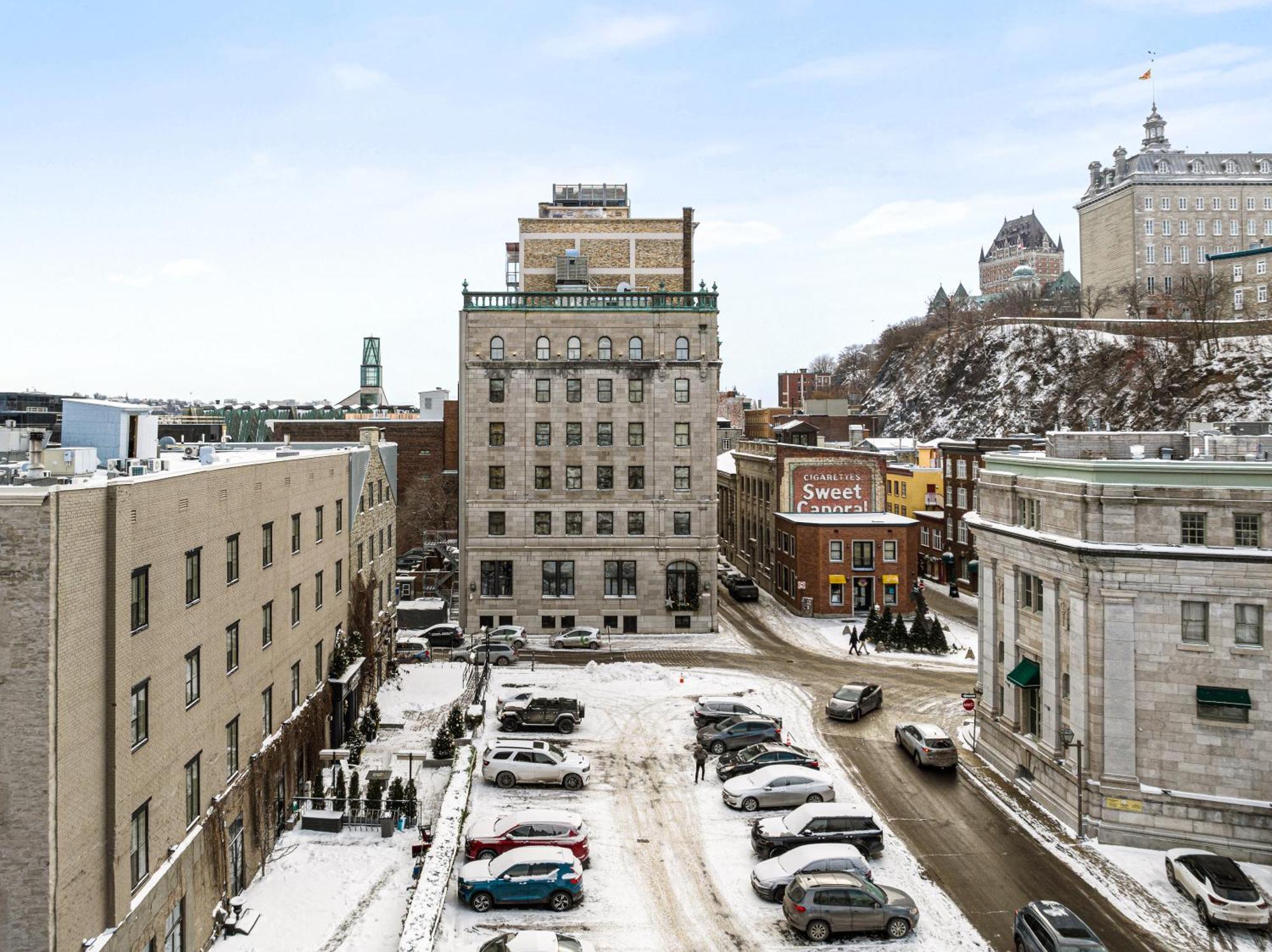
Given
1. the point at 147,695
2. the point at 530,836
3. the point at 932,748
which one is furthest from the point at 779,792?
the point at 147,695

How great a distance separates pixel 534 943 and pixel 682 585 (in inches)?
1420

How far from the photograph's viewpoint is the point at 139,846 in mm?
17516

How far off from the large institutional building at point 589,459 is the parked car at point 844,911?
108ft

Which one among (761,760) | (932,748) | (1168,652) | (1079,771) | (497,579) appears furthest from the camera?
(497,579)

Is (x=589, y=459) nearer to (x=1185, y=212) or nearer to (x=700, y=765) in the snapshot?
(x=700, y=765)

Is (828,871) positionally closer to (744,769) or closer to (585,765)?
(744,769)

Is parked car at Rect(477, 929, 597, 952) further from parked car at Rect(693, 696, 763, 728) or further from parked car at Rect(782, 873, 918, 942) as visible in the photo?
parked car at Rect(693, 696, 763, 728)

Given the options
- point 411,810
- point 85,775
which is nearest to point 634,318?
point 411,810

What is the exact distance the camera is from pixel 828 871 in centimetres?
2202

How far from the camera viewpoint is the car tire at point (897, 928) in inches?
826

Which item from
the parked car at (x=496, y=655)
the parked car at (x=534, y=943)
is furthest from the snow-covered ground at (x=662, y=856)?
the parked car at (x=496, y=655)

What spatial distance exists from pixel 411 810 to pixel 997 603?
21.7 meters

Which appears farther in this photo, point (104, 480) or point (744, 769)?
point (744, 769)

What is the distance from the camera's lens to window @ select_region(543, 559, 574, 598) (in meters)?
53.8
